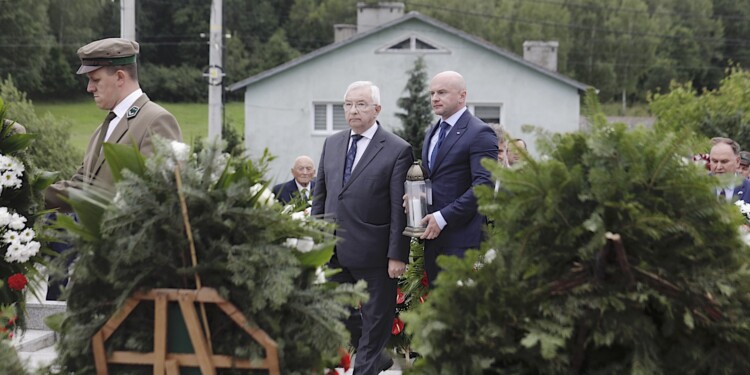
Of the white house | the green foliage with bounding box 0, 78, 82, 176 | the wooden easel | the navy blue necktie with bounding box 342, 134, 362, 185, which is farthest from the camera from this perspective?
the white house

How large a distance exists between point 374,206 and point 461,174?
62cm

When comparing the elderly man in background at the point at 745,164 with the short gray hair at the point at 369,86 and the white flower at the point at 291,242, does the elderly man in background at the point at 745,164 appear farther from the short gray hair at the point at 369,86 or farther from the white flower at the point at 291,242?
the white flower at the point at 291,242

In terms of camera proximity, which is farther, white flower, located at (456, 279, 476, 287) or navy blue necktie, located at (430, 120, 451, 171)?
navy blue necktie, located at (430, 120, 451, 171)

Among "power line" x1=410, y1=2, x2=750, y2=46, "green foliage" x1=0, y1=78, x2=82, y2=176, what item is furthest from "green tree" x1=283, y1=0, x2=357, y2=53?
"green foliage" x1=0, y1=78, x2=82, y2=176

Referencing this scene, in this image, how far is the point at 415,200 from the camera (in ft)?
21.2

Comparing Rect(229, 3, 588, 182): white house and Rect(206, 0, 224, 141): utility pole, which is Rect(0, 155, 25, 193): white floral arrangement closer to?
Rect(206, 0, 224, 141): utility pole

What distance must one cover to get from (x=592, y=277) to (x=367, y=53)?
3703cm

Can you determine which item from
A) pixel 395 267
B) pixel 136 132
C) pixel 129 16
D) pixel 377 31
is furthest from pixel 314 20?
pixel 136 132

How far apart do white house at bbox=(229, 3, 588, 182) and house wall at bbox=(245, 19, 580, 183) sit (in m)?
0.04

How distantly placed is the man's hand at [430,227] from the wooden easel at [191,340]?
289 centimetres

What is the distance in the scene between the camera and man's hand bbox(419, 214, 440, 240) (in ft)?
20.9

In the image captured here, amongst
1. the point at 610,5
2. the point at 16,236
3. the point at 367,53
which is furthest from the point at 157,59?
the point at 16,236

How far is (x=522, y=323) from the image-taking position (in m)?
3.37

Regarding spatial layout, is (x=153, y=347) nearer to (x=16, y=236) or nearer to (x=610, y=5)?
(x=16, y=236)
